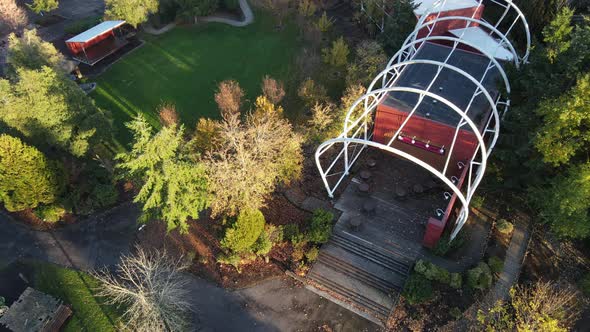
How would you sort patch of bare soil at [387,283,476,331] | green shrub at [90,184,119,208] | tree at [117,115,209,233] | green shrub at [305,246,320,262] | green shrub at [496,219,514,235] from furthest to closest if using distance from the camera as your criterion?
green shrub at [90,184,119,208], green shrub at [496,219,514,235], green shrub at [305,246,320,262], patch of bare soil at [387,283,476,331], tree at [117,115,209,233]

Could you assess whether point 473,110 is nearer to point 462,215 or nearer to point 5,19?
point 462,215

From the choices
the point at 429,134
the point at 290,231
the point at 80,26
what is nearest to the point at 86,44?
the point at 80,26

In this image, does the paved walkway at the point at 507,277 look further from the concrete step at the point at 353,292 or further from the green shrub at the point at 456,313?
the concrete step at the point at 353,292

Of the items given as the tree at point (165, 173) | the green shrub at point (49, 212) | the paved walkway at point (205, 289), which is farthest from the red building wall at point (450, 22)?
the green shrub at point (49, 212)

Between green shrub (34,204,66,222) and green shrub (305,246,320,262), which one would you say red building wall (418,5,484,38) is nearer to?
green shrub (305,246,320,262)

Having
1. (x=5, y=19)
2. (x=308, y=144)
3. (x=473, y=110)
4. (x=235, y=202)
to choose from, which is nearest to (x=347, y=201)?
(x=308, y=144)

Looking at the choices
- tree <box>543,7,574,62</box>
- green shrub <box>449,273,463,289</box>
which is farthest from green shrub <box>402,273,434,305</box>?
tree <box>543,7,574,62</box>
